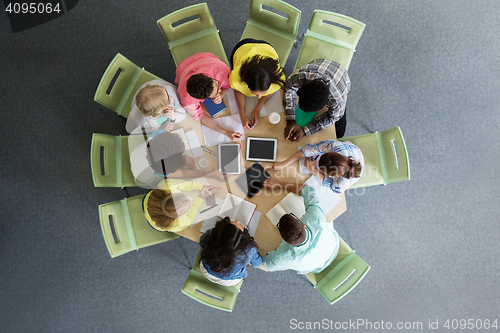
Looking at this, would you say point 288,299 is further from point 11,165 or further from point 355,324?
point 11,165

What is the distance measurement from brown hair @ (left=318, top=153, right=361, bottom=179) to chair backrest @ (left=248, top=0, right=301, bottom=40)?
43.6 inches

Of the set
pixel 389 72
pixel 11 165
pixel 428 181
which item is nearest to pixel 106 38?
pixel 11 165

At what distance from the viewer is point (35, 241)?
2.66 metres

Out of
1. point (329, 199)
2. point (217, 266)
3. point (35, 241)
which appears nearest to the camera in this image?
point (217, 266)

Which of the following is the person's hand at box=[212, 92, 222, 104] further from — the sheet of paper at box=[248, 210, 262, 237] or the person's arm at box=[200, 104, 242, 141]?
the sheet of paper at box=[248, 210, 262, 237]

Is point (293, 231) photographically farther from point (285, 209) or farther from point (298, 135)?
point (298, 135)

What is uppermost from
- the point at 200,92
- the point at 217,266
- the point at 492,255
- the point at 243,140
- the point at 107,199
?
the point at 200,92

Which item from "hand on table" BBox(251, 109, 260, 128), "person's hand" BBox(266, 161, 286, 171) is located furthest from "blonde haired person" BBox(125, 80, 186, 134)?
"person's hand" BBox(266, 161, 286, 171)

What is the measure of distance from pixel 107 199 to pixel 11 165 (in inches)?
39.0

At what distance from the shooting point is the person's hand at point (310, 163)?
1.97 m

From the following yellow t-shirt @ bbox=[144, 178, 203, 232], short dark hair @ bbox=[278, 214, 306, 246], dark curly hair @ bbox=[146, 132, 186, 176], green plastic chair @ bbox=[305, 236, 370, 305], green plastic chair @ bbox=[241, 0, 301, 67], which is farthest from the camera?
green plastic chair @ bbox=[241, 0, 301, 67]

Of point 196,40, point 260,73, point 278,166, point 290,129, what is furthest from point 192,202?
point 196,40

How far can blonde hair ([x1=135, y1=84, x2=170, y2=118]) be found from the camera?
179 centimetres

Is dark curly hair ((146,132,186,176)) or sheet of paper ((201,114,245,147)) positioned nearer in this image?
dark curly hair ((146,132,186,176))
